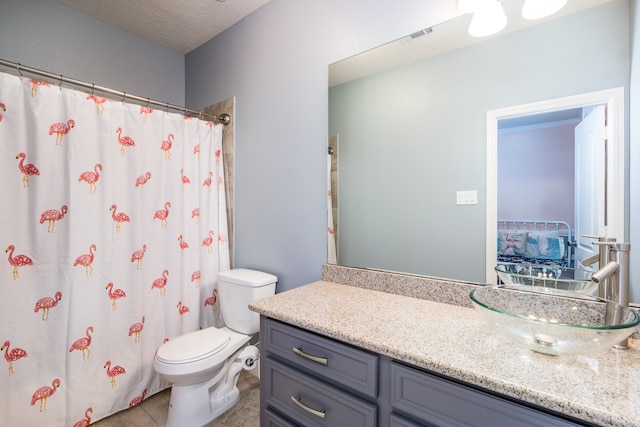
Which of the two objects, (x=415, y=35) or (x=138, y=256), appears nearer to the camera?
(x=415, y=35)

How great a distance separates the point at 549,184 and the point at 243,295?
1.59 m

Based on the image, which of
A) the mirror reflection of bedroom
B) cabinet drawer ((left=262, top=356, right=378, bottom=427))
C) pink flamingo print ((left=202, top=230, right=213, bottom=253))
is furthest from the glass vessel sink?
pink flamingo print ((left=202, top=230, right=213, bottom=253))

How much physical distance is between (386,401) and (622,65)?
1266 millimetres

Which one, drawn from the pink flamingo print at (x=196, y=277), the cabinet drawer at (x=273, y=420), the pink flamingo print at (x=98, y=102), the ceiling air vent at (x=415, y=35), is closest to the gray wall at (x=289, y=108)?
the ceiling air vent at (x=415, y=35)

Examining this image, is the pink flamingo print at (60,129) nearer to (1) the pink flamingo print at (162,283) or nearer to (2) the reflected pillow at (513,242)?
(1) the pink flamingo print at (162,283)

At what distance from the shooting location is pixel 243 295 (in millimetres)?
1734

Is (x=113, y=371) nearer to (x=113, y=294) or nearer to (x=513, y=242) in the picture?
(x=113, y=294)

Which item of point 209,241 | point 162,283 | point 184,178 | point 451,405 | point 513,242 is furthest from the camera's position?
point 209,241

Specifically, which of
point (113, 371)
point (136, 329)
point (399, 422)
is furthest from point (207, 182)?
point (399, 422)

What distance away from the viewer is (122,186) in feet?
5.52

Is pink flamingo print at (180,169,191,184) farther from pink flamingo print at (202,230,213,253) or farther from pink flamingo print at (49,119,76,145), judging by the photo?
pink flamingo print at (49,119,76,145)

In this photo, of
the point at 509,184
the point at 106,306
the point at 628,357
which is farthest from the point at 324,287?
the point at 106,306

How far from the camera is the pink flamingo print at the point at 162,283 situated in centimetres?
181

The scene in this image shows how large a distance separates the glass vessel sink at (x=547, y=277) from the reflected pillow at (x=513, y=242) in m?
0.05
